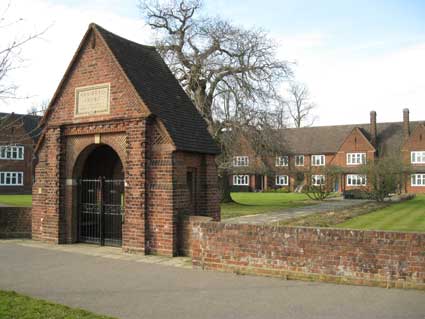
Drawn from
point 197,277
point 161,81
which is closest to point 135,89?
point 161,81

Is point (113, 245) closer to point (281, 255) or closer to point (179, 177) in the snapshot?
point (179, 177)

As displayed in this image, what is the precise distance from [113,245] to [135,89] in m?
4.71

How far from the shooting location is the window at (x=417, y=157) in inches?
2205

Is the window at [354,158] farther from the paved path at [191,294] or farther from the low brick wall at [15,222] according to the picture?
the paved path at [191,294]

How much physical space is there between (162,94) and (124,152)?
216 cm

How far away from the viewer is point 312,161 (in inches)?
2554

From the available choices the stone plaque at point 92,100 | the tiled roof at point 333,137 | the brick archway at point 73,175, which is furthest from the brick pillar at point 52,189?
the tiled roof at point 333,137

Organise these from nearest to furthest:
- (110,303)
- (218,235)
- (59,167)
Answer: (110,303)
(218,235)
(59,167)

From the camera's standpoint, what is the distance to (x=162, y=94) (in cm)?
1344

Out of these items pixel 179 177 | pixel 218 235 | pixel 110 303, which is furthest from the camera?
pixel 179 177

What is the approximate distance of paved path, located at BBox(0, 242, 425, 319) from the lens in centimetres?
677

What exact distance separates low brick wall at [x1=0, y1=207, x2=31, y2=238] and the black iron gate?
8.84 ft

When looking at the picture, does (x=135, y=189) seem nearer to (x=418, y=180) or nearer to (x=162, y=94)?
(x=162, y=94)

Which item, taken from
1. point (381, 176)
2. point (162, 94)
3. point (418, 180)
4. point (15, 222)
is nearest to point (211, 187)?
point (162, 94)
